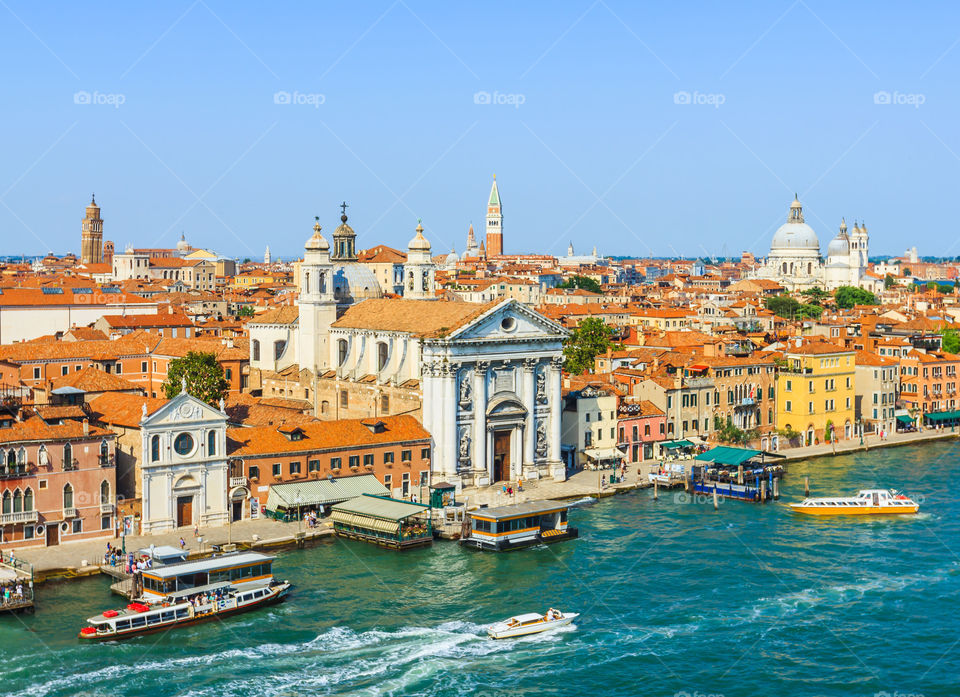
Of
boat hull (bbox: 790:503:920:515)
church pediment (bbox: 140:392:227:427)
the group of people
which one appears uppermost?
church pediment (bbox: 140:392:227:427)

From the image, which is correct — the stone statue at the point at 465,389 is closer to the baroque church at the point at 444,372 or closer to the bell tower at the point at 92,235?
the baroque church at the point at 444,372

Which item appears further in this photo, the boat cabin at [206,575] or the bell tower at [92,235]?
the bell tower at [92,235]

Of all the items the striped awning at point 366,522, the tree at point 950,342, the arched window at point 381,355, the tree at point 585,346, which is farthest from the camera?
the tree at point 950,342

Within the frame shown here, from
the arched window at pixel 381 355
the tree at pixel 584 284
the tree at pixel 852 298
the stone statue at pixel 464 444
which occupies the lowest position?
the stone statue at pixel 464 444

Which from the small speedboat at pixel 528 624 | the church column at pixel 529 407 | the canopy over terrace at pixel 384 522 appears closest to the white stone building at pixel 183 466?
the canopy over terrace at pixel 384 522

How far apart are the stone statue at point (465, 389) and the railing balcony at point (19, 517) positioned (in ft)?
48.6

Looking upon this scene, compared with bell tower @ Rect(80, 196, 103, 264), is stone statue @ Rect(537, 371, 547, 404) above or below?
below

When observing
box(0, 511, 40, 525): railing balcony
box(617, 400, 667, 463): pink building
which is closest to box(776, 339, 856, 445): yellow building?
box(617, 400, 667, 463): pink building

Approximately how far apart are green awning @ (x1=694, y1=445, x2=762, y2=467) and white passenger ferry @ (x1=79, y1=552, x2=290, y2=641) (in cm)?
1986

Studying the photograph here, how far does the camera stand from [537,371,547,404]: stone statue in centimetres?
4453

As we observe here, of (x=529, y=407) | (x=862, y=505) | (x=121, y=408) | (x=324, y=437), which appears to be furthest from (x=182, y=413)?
(x=862, y=505)

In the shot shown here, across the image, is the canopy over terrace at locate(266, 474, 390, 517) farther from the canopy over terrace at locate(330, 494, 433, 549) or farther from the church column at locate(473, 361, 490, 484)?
the church column at locate(473, 361, 490, 484)

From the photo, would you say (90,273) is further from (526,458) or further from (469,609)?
(469,609)

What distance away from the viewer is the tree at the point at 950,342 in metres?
71.9
